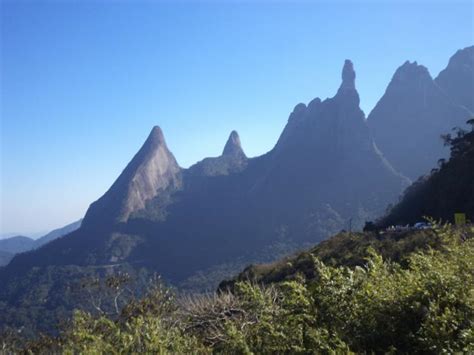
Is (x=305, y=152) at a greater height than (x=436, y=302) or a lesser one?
greater

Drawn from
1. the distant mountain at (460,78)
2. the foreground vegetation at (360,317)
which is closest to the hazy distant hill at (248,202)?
the distant mountain at (460,78)

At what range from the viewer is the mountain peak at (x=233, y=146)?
A: 466ft

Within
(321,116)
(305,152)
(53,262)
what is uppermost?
(321,116)

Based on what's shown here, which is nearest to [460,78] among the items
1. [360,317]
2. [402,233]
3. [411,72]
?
[411,72]

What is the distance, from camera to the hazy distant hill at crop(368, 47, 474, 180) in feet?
302

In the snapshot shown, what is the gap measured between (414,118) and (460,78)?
756 inches

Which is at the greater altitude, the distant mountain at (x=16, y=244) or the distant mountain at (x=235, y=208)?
the distant mountain at (x=16, y=244)

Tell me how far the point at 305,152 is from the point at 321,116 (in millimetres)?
9549

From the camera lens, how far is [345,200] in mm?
87000

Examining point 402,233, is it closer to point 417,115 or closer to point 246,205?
point 246,205

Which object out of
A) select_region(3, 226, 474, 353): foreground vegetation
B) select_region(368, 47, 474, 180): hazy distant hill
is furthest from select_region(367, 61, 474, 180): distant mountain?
select_region(3, 226, 474, 353): foreground vegetation

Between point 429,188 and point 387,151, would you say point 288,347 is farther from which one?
point 387,151

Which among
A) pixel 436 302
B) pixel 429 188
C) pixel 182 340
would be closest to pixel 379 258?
pixel 436 302

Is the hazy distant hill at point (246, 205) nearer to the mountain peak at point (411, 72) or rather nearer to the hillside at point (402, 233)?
the mountain peak at point (411, 72)
